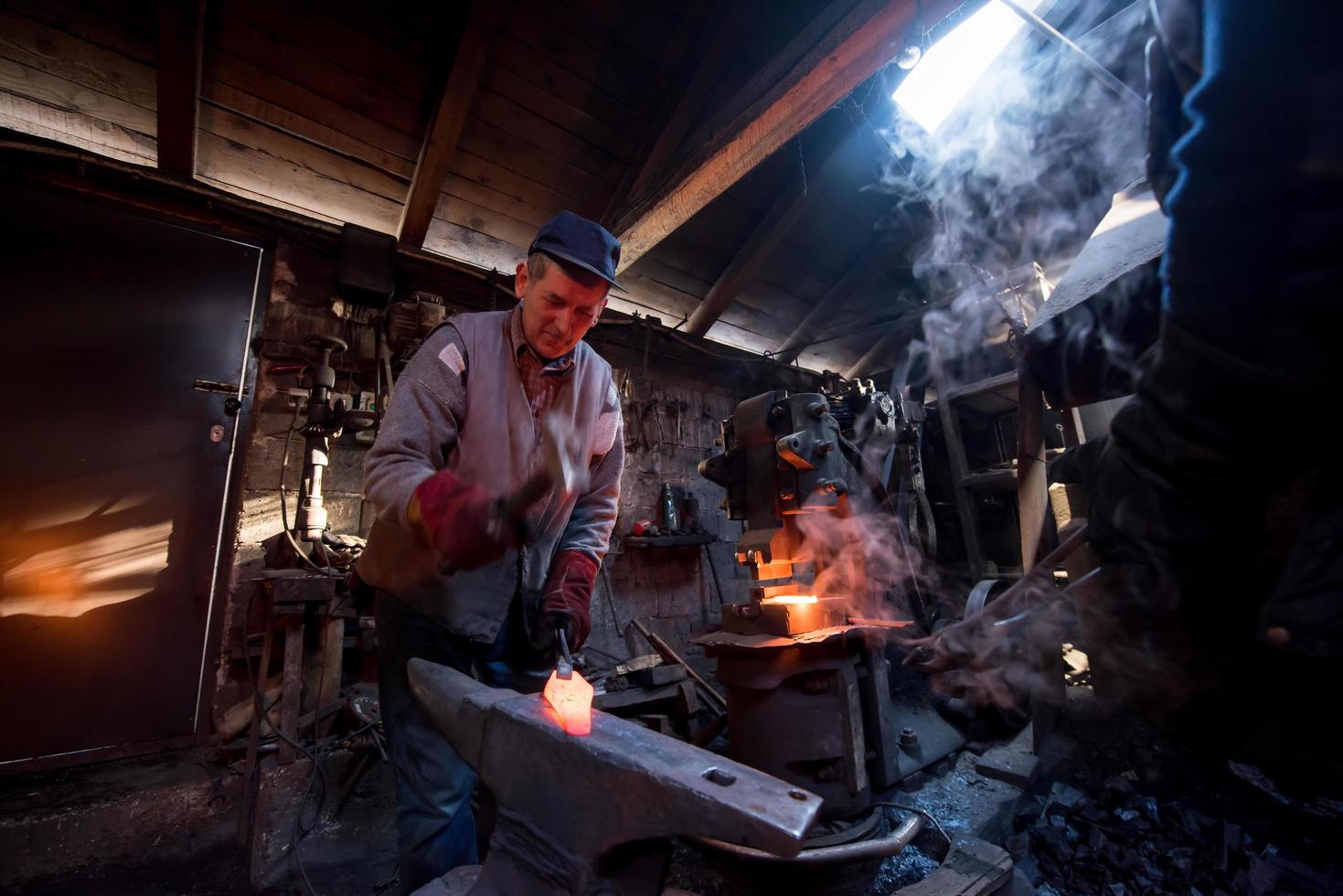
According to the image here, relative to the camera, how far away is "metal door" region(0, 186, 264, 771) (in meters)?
2.93

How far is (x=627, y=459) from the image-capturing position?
5.39m

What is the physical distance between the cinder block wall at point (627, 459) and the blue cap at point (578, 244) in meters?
2.81

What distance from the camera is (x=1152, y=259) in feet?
6.10

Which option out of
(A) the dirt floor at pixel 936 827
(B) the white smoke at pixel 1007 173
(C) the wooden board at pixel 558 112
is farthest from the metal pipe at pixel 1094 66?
(A) the dirt floor at pixel 936 827

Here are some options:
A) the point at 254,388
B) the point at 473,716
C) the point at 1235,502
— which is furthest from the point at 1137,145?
the point at 254,388

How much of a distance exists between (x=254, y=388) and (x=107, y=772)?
252cm

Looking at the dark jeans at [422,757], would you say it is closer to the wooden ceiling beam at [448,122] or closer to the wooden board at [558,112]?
the wooden ceiling beam at [448,122]

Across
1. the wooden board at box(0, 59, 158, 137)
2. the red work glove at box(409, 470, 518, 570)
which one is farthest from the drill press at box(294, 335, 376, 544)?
the red work glove at box(409, 470, 518, 570)

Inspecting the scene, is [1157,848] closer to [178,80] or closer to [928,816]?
[928,816]

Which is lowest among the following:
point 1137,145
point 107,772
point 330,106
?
point 107,772

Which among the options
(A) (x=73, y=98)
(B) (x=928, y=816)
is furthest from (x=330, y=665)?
(A) (x=73, y=98)

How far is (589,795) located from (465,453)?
1276 mm

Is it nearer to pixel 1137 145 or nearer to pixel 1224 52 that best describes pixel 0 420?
pixel 1224 52

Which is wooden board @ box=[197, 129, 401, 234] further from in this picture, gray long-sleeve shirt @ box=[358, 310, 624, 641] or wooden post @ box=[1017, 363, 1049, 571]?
wooden post @ box=[1017, 363, 1049, 571]
